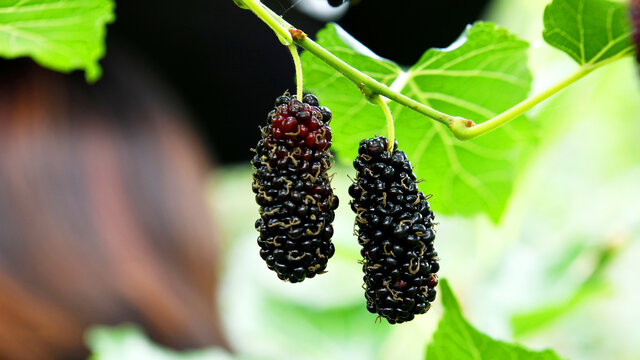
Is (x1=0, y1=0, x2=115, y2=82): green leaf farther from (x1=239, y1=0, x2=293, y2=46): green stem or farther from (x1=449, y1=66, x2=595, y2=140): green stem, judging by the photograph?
(x1=449, y1=66, x2=595, y2=140): green stem

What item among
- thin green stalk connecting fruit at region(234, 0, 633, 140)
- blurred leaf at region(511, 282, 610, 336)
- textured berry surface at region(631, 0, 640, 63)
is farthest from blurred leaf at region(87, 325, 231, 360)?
textured berry surface at region(631, 0, 640, 63)

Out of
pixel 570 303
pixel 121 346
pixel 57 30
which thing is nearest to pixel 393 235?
pixel 57 30

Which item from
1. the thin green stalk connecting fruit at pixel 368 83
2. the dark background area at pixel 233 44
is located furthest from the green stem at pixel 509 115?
the dark background area at pixel 233 44

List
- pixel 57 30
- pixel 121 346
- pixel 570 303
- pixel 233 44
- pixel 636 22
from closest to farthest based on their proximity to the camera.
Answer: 1. pixel 636 22
2. pixel 57 30
3. pixel 570 303
4. pixel 121 346
5. pixel 233 44

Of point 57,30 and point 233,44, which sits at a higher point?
point 233,44

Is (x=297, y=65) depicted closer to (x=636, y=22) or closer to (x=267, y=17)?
(x=267, y=17)

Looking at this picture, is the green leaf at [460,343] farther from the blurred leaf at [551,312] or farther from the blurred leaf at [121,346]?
the blurred leaf at [121,346]
